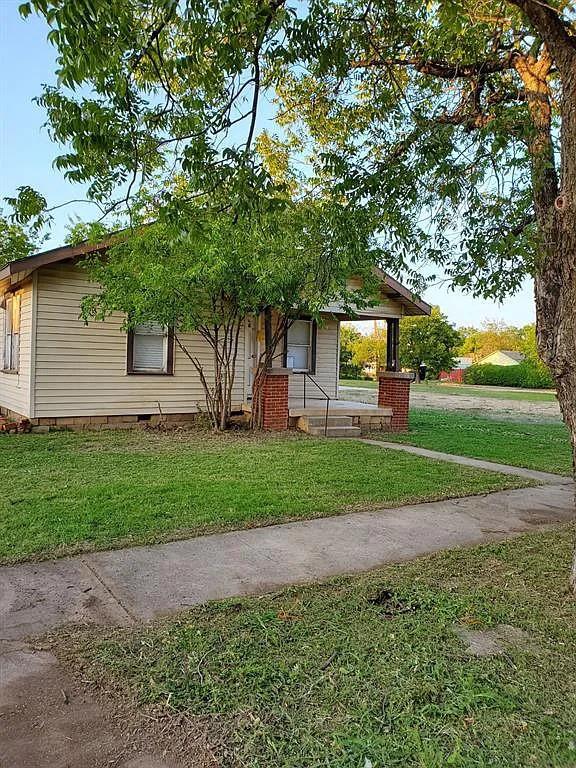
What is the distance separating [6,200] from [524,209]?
4.57 metres

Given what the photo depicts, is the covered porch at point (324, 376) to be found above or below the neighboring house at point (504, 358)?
below

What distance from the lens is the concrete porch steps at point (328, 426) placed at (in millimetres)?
11117

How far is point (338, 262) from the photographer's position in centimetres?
549

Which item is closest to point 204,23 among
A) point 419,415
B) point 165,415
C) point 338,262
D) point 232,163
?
point 232,163

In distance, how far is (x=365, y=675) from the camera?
2588 mm

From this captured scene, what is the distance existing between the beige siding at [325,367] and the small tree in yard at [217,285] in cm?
239

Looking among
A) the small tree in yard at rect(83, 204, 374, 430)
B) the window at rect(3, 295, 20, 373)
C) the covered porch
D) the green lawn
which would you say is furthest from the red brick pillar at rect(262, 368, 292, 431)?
the window at rect(3, 295, 20, 373)

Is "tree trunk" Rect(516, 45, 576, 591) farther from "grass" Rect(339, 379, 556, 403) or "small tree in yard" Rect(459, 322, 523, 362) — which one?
"small tree in yard" Rect(459, 322, 523, 362)

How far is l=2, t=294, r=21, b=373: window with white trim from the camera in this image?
11078mm

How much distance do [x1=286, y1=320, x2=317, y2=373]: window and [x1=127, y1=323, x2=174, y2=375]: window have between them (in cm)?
311

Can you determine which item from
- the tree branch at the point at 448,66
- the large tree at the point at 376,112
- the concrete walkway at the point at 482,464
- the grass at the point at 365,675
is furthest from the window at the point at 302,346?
the grass at the point at 365,675

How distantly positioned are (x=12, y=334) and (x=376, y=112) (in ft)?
29.0

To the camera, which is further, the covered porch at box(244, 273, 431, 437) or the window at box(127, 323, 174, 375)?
the covered porch at box(244, 273, 431, 437)

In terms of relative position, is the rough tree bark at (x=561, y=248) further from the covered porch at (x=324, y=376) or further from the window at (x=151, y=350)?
the window at (x=151, y=350)
